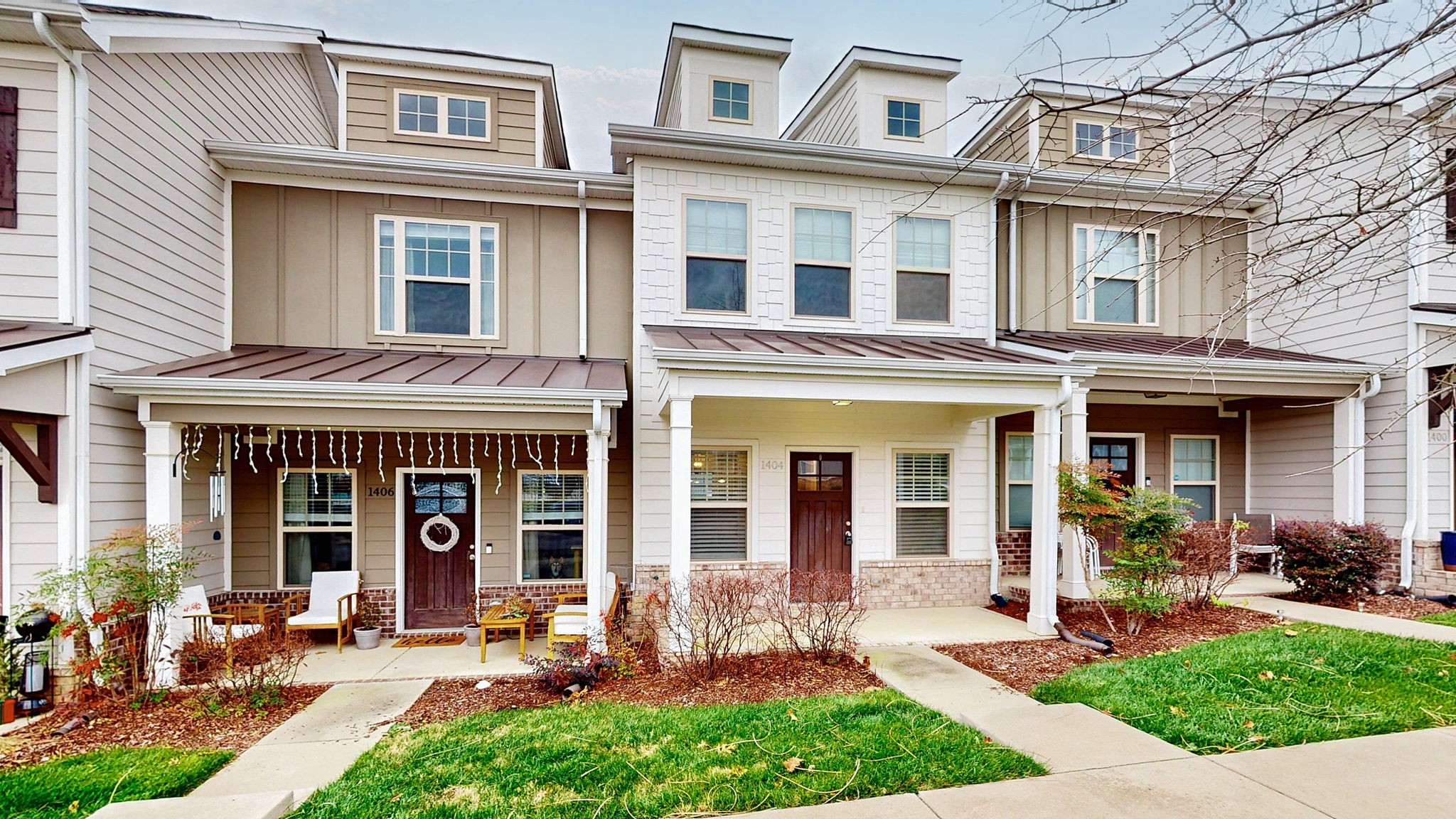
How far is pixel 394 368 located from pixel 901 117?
25.0ft

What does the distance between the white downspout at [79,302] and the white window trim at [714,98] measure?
6.70m

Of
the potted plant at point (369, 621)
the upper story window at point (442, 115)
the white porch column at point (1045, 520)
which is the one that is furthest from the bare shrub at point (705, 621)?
the upper story window at point (442, 115)

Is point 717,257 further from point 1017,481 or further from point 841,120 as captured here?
point 1017,481

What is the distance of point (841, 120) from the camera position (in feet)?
33.8

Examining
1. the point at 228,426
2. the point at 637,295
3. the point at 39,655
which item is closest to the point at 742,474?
the point at 637,295

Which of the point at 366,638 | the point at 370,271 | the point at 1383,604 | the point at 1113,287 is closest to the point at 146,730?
the point at 366,638

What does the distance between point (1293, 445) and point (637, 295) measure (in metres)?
9.94

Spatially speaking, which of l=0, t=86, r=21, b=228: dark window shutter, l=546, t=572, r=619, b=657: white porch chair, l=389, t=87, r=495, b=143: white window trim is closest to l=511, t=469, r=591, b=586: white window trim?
l=546, t=572, r=619, b=657: white porch chair

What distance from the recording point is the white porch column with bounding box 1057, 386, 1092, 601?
7.78 metres

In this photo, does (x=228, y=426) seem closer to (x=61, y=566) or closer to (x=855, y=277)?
(x=61, y=566)

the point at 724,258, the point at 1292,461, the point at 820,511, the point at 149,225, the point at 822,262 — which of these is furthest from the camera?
the point at 1292,461

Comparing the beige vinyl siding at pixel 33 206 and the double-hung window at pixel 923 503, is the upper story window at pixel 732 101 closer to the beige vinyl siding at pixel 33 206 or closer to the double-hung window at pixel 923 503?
the double-hung window at pixel 923 503

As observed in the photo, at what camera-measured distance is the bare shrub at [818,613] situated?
633 cm

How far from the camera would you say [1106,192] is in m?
9.24
